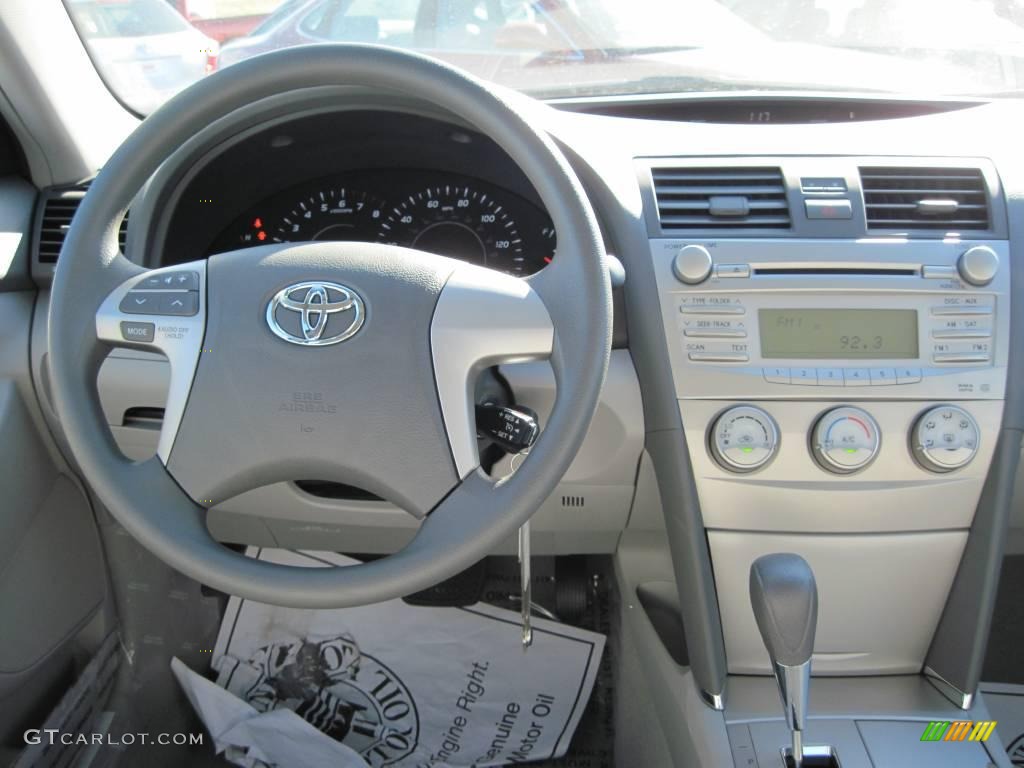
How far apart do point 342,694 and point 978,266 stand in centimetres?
135

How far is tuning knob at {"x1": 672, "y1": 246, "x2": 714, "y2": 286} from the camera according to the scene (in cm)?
121

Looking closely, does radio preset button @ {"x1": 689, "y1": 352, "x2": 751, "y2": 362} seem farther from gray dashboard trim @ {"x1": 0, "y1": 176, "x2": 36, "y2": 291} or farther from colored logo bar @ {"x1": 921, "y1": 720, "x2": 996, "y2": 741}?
gray dashboard trim @ {"x1": 0, "y1": 176, "x2": 36, "y2": 291}

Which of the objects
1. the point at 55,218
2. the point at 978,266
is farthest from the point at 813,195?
the point at 55,218

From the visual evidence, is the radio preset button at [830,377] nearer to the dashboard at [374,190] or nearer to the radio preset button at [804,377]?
the radio preset button at [804,377]

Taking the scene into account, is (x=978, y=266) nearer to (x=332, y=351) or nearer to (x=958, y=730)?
(x=958, y=730)

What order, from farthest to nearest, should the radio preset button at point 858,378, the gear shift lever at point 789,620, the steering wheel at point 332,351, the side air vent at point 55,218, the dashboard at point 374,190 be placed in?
the side air vent at point 55,218 → the dashboard at point 374,190 → the radio preset button at point 858,378 → the gear shift lever at point 789,620 → the steering wheel at point 332,351

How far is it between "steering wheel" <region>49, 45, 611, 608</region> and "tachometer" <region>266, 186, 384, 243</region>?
15.6 inches

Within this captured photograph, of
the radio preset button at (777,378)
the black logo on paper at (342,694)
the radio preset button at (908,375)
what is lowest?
the black logo on paper at (342,694)

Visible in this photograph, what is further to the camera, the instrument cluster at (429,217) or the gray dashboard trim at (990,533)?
the instrument cluster at (429,217)

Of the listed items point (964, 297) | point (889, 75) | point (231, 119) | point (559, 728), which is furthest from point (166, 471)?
point (889, 75)

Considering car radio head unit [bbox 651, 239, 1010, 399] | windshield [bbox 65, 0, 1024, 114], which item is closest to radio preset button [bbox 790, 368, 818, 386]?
car radio head unit [bbox 651, 239, 1010, 399]

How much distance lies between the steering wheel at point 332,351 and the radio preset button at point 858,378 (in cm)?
42

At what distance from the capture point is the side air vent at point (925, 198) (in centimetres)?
125

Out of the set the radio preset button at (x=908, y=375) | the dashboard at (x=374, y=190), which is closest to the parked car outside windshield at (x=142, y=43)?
the dashboard at (x=374, y=190)
